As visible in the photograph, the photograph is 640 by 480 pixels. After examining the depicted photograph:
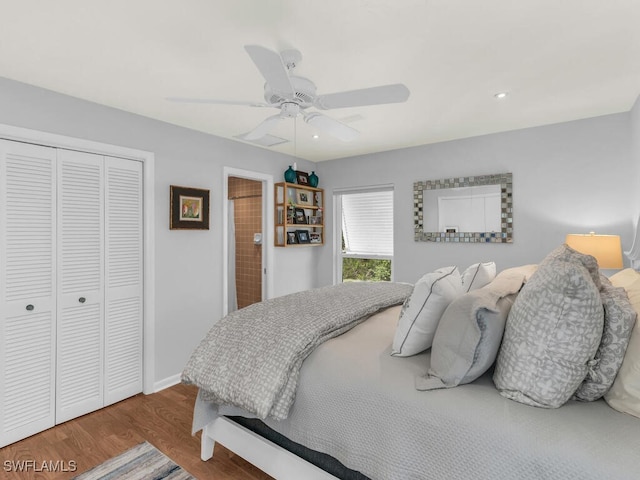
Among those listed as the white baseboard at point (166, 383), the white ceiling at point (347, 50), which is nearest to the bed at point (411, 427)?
the white ceiling at point (347, 50)

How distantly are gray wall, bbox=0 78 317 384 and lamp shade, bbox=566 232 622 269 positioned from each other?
3274 mm

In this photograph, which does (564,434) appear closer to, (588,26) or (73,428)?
(588,26)

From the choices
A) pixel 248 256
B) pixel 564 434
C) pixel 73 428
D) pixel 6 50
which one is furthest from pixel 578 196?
pixel 73 428

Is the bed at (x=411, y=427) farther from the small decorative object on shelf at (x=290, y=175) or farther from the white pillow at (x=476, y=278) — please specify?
the small decorative object on shelf at (x=290, y=175)

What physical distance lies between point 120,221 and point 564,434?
312cm

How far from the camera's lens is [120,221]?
288 cm

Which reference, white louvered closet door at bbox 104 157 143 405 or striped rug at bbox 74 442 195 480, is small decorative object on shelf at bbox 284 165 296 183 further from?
striped rug at bbox 74 442 195 480

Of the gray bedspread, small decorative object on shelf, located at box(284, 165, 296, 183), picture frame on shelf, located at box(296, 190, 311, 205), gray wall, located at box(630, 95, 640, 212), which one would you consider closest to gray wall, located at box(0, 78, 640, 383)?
gray wall, located at box(630, 95, 640, 212)

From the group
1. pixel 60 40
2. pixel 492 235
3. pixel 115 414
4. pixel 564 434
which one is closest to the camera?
pixel 564 434

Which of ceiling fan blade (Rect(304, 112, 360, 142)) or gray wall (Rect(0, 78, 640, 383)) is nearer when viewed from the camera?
ceiling fan blade (Rect(304, 112, 360, 142))

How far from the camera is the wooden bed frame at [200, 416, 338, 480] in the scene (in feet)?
5.34

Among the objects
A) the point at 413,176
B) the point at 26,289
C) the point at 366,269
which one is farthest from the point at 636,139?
the point at 26,289

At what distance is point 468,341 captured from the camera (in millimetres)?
1303

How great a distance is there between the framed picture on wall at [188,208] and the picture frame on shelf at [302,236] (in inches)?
51.7
